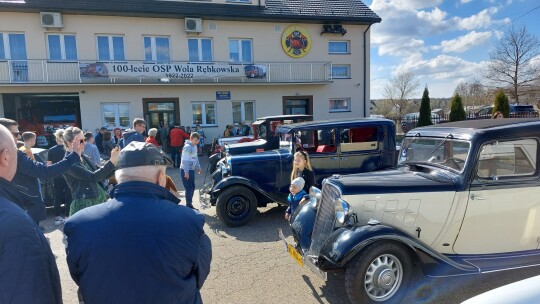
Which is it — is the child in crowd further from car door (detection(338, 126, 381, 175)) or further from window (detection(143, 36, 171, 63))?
window (detection(143, 36, 171, 63))

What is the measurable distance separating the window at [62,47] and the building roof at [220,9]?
117 cm

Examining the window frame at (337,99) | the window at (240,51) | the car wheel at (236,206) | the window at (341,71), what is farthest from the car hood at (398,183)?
the window at (341,71)

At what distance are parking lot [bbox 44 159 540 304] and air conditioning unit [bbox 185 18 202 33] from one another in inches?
509

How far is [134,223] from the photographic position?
1365mm

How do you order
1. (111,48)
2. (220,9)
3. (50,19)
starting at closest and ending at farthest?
(50,19) → (111,48) → (220,9)

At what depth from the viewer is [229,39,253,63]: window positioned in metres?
16.7

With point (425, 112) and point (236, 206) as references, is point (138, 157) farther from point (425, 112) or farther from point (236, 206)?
point (425, 112)

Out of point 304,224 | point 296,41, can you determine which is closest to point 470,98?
point 296,41

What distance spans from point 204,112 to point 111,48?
17.7ft

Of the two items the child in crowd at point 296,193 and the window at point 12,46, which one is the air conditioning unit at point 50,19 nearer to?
the window at point 12,46

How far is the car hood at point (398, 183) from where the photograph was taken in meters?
3.30

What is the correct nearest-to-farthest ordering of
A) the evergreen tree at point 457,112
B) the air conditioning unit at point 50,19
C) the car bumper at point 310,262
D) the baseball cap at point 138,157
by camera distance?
the baseball cap at point 138,157 → the car bumper at point 310,262 → the air conditioning unit at point 50,19 → the evergreen tree at point 457,112

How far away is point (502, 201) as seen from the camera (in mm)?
3336

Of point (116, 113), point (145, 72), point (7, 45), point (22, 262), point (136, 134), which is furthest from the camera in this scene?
point (116, 113)
